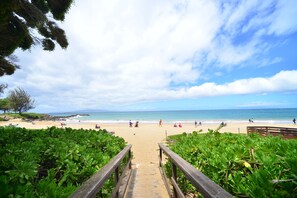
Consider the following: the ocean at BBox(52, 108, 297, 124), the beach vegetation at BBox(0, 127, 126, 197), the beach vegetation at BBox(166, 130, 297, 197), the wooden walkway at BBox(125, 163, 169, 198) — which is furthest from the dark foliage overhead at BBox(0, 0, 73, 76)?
the ocean at BBox(52, 108, 297, 124)

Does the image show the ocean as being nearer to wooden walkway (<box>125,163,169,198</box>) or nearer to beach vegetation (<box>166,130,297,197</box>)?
wooden walkway (<box>125,163,169,198</box>)

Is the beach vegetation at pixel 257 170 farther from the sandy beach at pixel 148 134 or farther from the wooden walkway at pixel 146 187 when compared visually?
the sandy beach at pixel 148 134

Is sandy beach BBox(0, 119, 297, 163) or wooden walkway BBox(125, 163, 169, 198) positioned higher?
sandy beach BBox(0, 119, 297, 163)

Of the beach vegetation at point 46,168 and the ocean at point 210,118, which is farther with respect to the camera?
the ocean at point 210,118

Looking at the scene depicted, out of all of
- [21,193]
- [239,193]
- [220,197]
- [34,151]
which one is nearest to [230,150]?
[239,193]

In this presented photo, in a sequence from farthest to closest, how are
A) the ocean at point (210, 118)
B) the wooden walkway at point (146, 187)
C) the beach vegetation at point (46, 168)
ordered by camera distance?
the ocean at point (210, 118)
the wooden walkway at point (146, 187)
the beach vegetation at point (46, 168)

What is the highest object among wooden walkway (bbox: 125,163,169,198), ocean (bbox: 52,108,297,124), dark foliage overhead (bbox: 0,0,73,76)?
ocean (bbox: 52,108,297,124)

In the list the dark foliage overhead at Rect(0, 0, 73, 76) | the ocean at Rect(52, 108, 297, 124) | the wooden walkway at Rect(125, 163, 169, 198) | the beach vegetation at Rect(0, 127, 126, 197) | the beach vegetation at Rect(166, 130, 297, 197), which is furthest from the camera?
the ocean at Rect(52, 108, 297, 124)

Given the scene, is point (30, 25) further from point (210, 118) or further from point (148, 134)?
point (210, 118)

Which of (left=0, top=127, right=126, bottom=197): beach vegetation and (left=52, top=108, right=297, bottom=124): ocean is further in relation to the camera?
(left=52, top=108, right=297, bottom=124): ocean

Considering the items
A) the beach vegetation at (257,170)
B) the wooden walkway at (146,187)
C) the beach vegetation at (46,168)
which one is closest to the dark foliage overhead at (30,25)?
the beach vegetation at (46,168)

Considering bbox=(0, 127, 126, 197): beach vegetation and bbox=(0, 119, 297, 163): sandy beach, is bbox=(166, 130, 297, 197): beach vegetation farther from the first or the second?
bbox=(0, 119, 297, 163): sandy beach

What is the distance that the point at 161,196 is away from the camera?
5.16m

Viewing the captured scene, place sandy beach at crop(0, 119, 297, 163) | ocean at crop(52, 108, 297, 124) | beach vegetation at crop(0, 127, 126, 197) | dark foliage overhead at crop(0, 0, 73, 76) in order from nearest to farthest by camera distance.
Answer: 1. beach vegetation at crop(0, 127, 126, 197)
2. dark foliage overhead at crop(0, 0, 73, 76)
3. sandy beach at crop(0, 119, 297, 163)
4. ocean at crop(52, 108, 297, 124)
